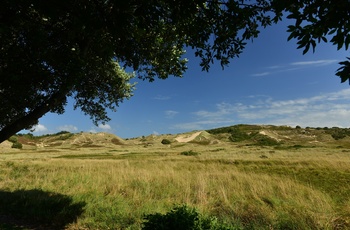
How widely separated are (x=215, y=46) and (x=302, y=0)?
143 inches

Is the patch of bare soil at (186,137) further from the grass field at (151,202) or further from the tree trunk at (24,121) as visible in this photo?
the tree trunk at (24,121)

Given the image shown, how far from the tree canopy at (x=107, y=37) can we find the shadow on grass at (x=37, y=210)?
3036 mm

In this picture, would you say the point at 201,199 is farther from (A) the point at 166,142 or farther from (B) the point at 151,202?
(A) the point at 166,142

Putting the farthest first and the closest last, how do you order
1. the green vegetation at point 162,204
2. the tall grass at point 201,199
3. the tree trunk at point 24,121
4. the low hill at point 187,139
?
the low hill at point 187,139, the tree trunk at point 24,121, the tall grass at point 201,199, the green vegetation at point 162,204

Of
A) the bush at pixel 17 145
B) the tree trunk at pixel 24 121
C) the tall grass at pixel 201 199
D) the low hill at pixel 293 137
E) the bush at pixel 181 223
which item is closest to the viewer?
the bush at pixel 181 223

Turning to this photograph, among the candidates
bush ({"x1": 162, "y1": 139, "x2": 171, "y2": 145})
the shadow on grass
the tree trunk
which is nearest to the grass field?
the shadow on grass

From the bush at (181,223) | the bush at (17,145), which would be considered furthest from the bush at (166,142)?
the bush at (181,223)

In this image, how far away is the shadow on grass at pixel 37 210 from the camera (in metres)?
9.91

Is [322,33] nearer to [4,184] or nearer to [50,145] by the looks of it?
[4,184]

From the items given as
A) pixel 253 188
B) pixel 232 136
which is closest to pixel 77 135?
pixel 232 136

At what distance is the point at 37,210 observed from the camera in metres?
10.9

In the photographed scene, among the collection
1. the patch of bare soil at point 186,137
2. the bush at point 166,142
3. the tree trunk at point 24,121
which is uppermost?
the patch of bare soil at point 186,137

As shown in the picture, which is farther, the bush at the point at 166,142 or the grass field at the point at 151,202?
the bush at the point at 166,142

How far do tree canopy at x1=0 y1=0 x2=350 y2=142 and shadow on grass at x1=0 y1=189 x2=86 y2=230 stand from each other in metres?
3.04
